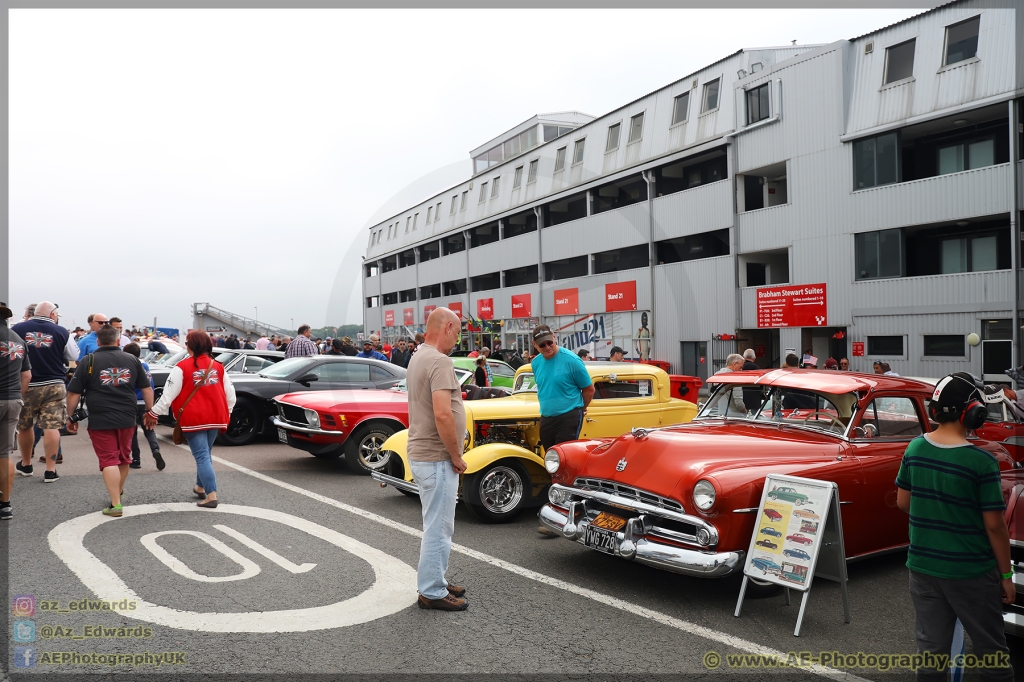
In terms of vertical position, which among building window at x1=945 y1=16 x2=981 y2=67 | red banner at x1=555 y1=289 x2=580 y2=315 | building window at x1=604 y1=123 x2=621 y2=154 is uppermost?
building window at x1=604 y1=123 x2=621 y2=154

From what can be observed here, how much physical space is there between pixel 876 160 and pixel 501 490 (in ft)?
58.2

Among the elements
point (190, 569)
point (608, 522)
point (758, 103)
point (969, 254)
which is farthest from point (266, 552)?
point (758, 103)

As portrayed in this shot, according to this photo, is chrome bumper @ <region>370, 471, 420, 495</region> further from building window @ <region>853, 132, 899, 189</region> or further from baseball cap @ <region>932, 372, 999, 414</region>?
building window @ <region>853, 132, 899, 189</region>

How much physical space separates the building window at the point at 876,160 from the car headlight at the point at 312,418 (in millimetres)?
17492

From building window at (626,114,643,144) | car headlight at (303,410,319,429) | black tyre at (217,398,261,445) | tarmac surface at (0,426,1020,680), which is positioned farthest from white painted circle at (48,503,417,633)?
building window at (626,114,643,144)

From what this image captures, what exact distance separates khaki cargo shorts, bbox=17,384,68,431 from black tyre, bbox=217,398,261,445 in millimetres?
3168

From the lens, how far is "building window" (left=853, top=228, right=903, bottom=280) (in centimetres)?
1962

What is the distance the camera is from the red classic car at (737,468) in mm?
4738

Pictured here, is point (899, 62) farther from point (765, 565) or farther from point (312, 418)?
point (765, 565)

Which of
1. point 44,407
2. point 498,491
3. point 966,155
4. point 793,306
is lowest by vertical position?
point 498,491

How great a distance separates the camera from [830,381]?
5891 mm

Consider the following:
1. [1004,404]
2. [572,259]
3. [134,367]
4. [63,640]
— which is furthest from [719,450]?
[572,259]

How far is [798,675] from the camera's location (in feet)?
12.3

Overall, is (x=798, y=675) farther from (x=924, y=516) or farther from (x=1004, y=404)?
(x=1004, y=404)
